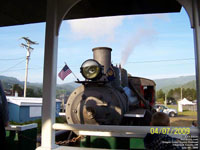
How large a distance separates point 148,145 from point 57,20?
154 centimetres

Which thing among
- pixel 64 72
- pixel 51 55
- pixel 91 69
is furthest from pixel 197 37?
pixel 64 72

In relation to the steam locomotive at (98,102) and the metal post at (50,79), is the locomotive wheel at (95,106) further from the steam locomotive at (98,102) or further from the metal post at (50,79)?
the metal post at (50,79)

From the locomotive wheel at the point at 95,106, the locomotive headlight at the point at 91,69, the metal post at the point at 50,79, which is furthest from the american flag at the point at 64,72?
the metal post at the point at 50,79

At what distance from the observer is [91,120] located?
3.47 m

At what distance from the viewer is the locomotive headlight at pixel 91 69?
331 cm

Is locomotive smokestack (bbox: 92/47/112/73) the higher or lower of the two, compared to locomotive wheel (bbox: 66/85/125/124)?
higher

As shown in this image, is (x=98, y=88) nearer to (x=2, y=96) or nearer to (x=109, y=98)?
(x=109, y=98)

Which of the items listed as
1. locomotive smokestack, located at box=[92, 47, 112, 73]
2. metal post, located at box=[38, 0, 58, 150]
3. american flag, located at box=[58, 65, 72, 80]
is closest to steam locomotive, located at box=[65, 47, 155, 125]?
locomotive smokestack, located at box=[92, 47, 112, 73]

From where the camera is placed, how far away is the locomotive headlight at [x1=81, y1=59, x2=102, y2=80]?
3314mm

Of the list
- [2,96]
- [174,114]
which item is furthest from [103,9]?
[174,114]
